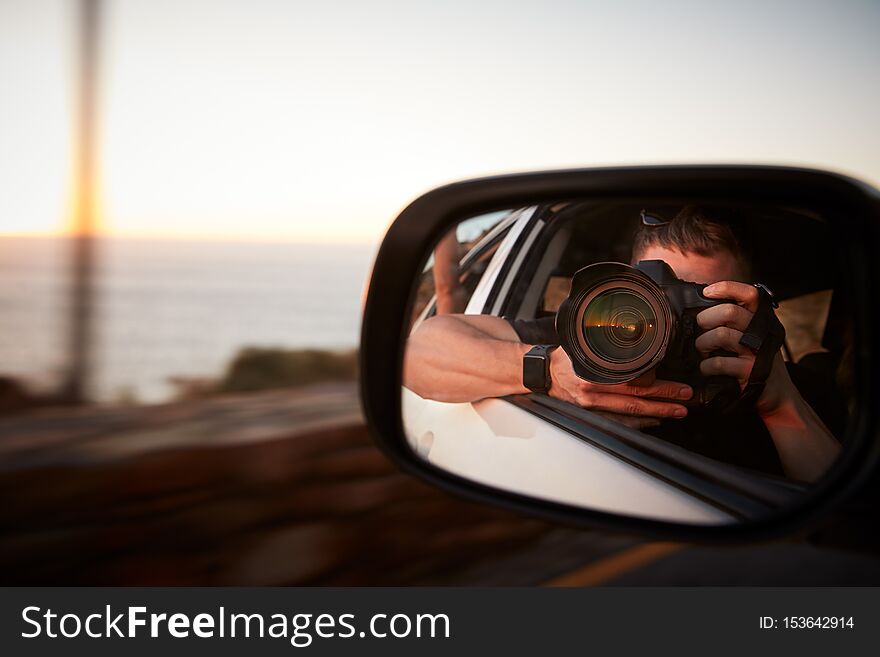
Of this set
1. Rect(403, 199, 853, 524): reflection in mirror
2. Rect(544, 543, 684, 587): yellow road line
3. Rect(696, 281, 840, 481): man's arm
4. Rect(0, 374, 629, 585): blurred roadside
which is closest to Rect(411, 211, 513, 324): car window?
Rect(403, 199, 853, 524): reflection in mirror

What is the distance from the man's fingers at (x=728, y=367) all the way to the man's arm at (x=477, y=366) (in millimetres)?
247

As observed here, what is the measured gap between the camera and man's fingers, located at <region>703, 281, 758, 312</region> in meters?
1.34

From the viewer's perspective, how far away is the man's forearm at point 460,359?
5.95 ft

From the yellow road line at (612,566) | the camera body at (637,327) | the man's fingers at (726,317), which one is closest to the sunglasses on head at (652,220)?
the camera body at (637,327)

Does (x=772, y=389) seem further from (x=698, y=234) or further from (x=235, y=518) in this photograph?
(x=235, y=518)

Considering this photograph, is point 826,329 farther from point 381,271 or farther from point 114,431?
point 114,431

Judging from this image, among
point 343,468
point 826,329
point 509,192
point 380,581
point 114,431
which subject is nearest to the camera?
point 826,329

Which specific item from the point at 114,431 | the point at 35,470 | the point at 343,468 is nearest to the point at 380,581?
the point at 343,468

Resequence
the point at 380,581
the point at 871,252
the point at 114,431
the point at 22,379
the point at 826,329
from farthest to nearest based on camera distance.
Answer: the point at 22,379 < the point at 114,431 < the point at 380,581 < the point at 826,329 < the point at 871,252

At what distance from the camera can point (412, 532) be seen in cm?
446

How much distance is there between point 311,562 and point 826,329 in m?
3.01

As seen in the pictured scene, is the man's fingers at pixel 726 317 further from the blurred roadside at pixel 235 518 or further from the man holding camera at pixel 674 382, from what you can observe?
the blurred roadside at pixel 235 518

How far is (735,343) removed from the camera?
1.33m

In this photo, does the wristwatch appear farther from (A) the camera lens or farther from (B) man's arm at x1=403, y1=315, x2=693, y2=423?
(A) the camera lens
